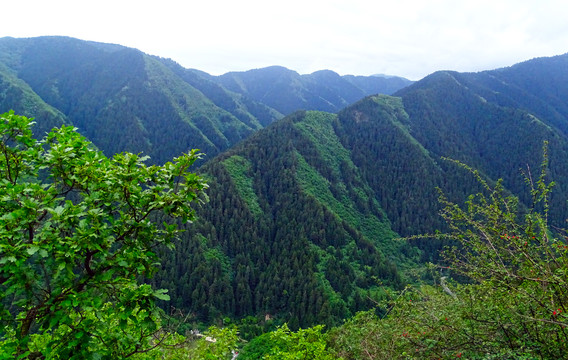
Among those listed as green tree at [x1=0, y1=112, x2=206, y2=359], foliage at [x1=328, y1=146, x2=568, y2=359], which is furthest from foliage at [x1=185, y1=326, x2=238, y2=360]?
green tree at [x1=0, y1=112, x2=206, y2=359]

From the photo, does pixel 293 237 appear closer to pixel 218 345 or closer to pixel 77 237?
pixel 218 345

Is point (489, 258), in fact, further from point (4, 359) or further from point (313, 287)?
point (313, 287)

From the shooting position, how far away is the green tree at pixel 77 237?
6391mm

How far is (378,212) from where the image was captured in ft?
613

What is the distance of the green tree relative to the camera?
6.39 metres

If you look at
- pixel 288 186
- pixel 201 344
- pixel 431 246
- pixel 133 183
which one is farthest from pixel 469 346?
pixel 431 246

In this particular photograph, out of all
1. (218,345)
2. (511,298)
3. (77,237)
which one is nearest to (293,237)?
(218,345)

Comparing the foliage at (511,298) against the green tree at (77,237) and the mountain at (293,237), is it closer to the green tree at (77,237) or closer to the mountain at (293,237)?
the green tree at (77,237)

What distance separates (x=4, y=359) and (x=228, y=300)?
112408 mm

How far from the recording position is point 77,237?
6430mm

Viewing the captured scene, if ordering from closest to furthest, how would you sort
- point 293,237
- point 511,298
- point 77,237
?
1. point 77,237
2. point 511,298
3. point 293,237

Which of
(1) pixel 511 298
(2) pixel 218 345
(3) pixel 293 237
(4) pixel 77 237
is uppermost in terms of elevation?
(4) pixel 77 237

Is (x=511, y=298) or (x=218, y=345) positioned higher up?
(x=511, y=298)

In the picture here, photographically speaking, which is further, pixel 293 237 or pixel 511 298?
pixel 293 237
